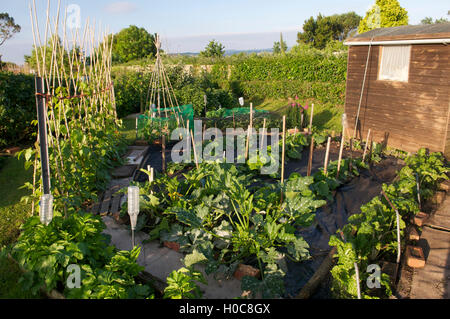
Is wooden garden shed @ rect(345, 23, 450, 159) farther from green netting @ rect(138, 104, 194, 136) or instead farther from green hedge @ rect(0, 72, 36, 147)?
green hedge @ rect(0, 72, 36, 147)

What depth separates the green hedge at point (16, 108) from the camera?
6883 millimetres

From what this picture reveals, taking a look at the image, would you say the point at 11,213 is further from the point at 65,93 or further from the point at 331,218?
the point at 331,218

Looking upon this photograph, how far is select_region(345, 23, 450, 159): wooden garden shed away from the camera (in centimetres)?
639

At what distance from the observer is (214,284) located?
2900 millimetres

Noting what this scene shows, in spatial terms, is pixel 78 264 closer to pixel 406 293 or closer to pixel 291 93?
pixel 406 293

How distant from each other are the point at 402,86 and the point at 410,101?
0.36 meters

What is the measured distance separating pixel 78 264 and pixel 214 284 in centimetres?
111

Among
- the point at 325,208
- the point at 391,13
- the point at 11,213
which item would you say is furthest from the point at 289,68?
the point at 11,213

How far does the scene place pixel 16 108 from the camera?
23.4 feet

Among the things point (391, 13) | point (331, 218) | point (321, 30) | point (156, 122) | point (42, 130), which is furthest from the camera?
point (321, 30)

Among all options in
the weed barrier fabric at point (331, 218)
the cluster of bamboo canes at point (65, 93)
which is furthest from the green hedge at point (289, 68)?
the cluster of bamboo canes at point (65, 93)

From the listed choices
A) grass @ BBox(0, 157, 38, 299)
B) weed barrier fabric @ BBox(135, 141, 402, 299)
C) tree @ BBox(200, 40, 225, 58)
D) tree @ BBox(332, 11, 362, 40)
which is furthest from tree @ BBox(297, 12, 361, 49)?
grass @ BBox(0, 157, 38, 299)

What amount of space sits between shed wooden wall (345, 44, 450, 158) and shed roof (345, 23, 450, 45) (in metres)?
0.24
